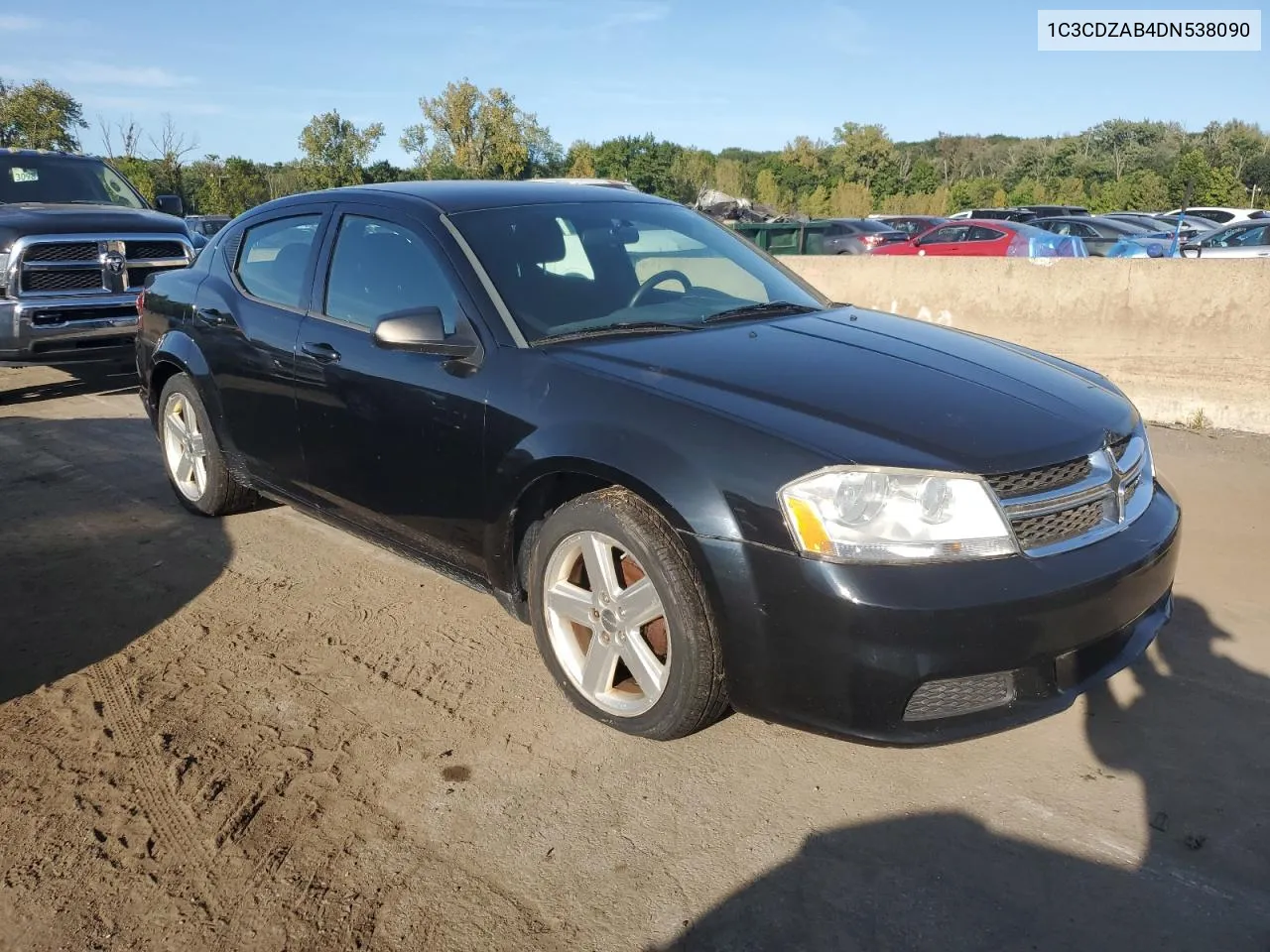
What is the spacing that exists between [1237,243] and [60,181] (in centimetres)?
1713

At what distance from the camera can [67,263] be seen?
8.54 m

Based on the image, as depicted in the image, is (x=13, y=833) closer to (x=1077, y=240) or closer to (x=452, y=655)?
(x=452, y=655)

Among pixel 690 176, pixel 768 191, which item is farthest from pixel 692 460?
pixel 690 176

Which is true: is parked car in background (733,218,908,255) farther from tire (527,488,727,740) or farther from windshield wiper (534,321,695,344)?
tire (527,488,727,740)

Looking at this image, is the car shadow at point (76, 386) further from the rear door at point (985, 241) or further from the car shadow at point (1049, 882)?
the rear door at point (985, 241)

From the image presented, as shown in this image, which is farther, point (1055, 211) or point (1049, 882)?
point (1055, 211)

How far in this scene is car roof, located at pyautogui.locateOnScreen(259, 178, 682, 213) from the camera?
392 centimetres

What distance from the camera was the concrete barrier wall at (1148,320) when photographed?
22.3 ft

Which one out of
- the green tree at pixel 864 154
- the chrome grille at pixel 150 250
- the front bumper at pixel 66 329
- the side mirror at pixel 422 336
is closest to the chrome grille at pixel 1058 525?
the side mirror at pixel 422 336

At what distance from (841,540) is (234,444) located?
318 cm

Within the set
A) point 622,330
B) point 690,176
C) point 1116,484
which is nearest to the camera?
point 1116,484

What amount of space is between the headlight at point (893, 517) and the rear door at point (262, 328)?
7.92 feet

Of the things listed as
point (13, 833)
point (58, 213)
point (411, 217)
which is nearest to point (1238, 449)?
point (411, 217)

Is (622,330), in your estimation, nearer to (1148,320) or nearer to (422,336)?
(422,336)
